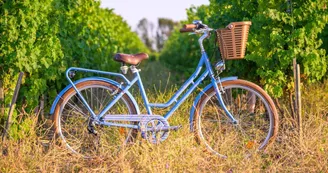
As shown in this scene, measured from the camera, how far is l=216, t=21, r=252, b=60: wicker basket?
4391mm

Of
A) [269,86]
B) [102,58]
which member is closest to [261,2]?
[269,86]

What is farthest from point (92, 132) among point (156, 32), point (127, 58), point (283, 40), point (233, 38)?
point (156, 32)

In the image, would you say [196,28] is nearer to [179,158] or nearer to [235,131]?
[235,131]

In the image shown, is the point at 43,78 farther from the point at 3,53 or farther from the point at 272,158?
the point at 272,158

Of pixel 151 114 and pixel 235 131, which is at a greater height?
pixel 151 114

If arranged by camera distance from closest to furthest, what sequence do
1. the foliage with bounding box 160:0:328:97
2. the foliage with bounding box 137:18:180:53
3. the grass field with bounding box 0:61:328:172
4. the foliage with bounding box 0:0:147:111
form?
the grass field with bounding box 0:61:328:172 → the foliage with bounding box 0:0:147:111 → the foliage with bounding box 160:0:328:97 → the foliage with bounding box 137:18:180:53

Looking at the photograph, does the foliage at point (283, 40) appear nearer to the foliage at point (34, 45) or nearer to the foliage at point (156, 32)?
the foliage at point (34, 45)

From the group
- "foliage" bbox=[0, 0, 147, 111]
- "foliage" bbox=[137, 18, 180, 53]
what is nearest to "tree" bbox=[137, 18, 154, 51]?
"foliage" bbox=[137, 18, 180, 53]

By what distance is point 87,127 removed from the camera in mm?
4719

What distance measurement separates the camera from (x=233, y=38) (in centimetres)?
440

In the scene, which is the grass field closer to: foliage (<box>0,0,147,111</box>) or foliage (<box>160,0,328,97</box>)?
foliage (<box>0,0,147,111</box>)

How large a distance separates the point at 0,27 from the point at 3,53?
25 centimetres

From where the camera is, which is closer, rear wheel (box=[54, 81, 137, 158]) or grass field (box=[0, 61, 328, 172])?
grass field (box=[0, 61, 328, 172])

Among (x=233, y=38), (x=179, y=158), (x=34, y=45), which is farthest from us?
(x=34, y=45)
